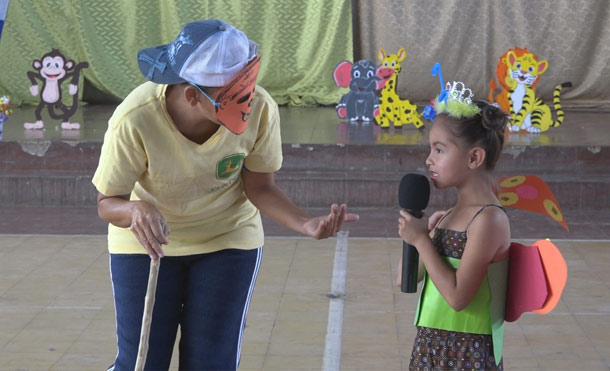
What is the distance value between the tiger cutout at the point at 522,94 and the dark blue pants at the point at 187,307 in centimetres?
477

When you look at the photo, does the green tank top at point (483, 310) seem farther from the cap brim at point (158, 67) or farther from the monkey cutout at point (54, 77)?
the monkey cutout at point (54, 77)

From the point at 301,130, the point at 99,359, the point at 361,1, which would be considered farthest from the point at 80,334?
the point at 361,1

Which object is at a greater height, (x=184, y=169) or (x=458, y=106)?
(x=458, y=106)

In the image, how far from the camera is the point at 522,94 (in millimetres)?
7246

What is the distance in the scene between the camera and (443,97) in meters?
2.67

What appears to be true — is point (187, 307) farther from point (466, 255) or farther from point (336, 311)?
point (336, 311)

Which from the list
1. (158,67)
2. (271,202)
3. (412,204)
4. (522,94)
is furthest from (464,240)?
(522,94)

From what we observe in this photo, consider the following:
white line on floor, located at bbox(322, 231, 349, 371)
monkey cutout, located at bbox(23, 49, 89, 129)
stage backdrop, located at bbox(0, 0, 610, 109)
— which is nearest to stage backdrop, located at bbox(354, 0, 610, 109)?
stage backdrop, located at bbox(0, 0, 610, 109)

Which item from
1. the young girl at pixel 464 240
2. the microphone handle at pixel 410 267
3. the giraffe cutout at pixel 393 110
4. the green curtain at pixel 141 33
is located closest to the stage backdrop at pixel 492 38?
the green curtain at pixel 141 33

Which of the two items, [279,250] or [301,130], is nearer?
[279,250]

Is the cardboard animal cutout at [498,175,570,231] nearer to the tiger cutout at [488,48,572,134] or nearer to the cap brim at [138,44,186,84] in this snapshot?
the cap brim at [138,44,186,84]

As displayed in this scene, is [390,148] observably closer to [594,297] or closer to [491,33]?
[594,297]

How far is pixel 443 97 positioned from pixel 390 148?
387 centimetres

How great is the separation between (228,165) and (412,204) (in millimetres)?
512
